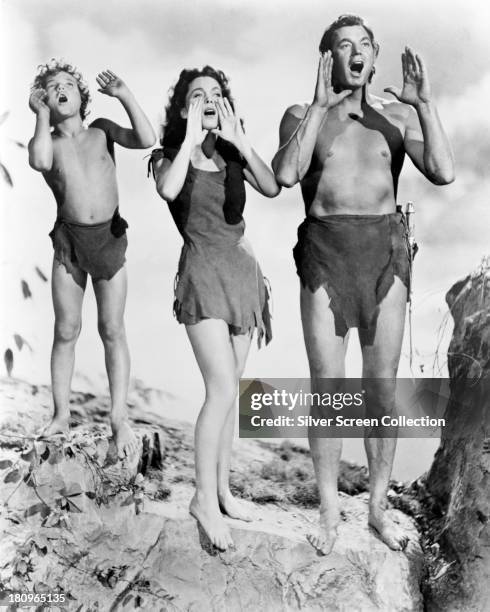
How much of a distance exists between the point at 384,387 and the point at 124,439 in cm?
91

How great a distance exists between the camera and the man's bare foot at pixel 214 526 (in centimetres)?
312

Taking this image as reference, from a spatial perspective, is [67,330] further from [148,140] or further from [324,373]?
[324,373]

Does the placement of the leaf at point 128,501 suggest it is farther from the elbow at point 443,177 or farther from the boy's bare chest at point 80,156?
the elbow at point 443,177

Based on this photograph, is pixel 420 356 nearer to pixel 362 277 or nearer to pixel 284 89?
pixel 362 277

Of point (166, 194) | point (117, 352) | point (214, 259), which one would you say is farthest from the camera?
point (117, 352)

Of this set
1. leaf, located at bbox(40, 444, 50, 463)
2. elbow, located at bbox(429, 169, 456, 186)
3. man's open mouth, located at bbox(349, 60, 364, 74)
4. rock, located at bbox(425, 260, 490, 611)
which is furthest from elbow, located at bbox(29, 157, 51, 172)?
rock, located at bbox(425, 260, 490, 611)

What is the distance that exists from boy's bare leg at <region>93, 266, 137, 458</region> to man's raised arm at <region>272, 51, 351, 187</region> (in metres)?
0.68

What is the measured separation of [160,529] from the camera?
10.5 ft

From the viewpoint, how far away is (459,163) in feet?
10.9

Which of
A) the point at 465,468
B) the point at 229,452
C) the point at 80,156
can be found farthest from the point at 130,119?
the point at 465,468

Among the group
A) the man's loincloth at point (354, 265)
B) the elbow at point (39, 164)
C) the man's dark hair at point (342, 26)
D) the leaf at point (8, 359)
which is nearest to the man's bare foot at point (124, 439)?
the leaf at point (8, 359)

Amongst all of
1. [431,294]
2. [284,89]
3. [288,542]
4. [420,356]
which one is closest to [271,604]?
[288,542]

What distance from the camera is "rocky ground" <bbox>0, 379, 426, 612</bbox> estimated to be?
3145 mm

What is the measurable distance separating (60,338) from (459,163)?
5.01ft
